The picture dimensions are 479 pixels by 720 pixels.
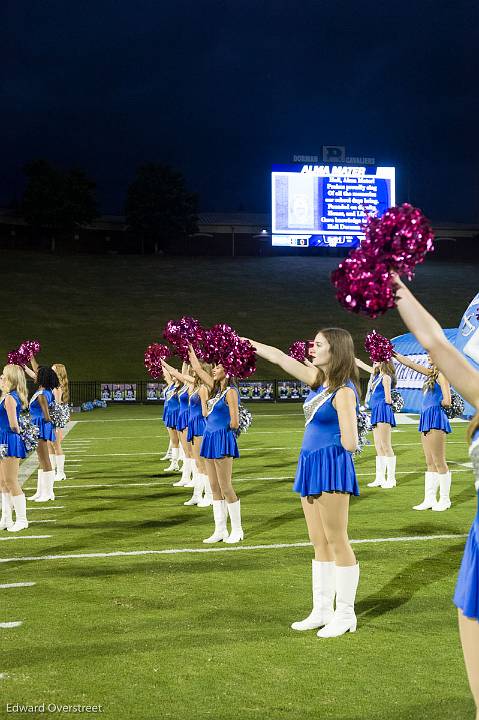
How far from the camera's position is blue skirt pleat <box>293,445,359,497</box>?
4.95m

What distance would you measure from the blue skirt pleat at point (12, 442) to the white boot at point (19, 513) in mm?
488

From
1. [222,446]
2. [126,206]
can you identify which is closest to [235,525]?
[222,446]

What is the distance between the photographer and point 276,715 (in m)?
3.81

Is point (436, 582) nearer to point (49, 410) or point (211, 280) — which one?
point (49, 410)

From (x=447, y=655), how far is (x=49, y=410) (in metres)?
7.44

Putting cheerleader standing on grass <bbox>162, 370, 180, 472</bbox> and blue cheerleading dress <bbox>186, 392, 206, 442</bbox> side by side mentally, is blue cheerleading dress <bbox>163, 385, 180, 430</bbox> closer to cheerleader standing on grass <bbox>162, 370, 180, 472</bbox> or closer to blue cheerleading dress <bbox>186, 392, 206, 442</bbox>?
cheerleader standing on grass <bbox>162, 370, 180, 472</bbox>

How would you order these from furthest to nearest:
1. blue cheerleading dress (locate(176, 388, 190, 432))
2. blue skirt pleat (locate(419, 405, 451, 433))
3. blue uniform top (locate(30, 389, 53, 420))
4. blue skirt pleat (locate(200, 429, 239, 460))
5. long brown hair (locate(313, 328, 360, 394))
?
blue cheerleading dress (locate(176, 388, 190, 432)), blue uniform top (locate(30, 389, 53, 420)), blue skirt pleat (locate(419, 405, 451, 433)), blue skirt pleat (locate(200, 429, 239, 460)), long brown hair (locate(313, 328, 360, 394))

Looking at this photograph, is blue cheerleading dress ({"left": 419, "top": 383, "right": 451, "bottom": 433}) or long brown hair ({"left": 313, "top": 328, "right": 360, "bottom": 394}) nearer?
long brown hair ({"left": 313, "top": 328, "right": 360, "bottom": 394})

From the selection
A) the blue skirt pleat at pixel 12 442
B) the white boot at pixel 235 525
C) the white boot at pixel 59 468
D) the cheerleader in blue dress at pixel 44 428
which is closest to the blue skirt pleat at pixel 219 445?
the white boot at pixel 235 525

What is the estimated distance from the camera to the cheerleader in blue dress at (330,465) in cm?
492

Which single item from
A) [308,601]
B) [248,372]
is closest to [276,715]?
[308,601]

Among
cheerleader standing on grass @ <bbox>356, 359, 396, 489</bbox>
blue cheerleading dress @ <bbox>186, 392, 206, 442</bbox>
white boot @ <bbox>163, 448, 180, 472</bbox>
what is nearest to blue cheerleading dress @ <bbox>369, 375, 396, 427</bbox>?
cheerleader standing on grass @ <bbox>356, 359, 396, 489</bbox>

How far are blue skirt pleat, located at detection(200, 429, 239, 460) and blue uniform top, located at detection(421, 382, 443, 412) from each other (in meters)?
2.86

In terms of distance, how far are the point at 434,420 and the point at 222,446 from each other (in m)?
2.89
